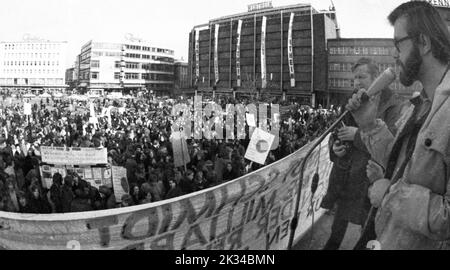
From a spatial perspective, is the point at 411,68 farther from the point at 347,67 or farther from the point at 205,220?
the point at 205,220

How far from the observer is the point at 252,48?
9.74 metres

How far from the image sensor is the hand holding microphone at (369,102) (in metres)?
2.46

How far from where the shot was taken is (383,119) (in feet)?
8.09

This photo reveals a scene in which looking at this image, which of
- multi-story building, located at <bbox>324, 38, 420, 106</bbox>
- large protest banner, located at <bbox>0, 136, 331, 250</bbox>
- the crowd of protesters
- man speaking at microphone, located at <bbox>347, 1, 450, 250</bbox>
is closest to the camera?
man speaking at microphone, located at <bbox>347, 1, 450, 250</bbox>

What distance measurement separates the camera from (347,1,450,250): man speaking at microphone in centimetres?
208

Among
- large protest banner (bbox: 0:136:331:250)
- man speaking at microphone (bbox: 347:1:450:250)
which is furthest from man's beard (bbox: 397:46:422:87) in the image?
large protest banner (bbox: 0:136:331:250)

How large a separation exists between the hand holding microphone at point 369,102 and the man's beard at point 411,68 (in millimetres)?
79

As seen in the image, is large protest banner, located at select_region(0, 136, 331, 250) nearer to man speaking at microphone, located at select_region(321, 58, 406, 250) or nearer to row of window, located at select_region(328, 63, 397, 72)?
man speaking at microphone, located at select_region(321, 58, 406, 250)

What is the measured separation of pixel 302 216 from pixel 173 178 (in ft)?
9.82

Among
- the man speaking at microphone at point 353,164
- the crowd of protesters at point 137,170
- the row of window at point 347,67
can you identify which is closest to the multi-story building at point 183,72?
the crowd of protesters at point 137,170

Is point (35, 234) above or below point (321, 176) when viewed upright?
below

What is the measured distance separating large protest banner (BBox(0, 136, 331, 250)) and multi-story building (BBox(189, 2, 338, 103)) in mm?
1435

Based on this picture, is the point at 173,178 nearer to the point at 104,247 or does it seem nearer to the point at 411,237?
the point at 104,247

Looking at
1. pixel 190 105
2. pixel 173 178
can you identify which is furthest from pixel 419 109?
pixel 190 105
